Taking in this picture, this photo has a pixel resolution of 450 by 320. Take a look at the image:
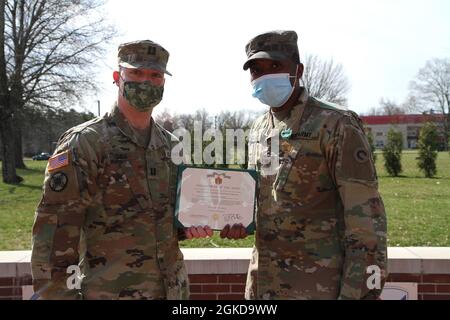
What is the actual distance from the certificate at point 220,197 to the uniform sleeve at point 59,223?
2.05 ft

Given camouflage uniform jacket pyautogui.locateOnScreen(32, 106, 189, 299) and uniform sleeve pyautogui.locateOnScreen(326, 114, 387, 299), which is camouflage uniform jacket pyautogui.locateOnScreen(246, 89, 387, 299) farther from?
camouflage uniform jacket pyautogui.locateOnScreen(32, 106, 189, 299)

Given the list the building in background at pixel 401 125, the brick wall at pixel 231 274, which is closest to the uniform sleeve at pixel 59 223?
the brick wall at pixel 231 274

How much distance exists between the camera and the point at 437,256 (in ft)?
12.6

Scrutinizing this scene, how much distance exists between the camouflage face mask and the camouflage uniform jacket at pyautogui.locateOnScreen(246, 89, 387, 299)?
742 mm

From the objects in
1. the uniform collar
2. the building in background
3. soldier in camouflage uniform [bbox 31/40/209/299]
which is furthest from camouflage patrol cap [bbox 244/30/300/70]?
the building in background

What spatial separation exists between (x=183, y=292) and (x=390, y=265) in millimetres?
1967

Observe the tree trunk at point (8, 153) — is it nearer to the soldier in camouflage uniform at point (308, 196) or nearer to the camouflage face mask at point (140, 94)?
the camouflage face mask at point (140, 94)

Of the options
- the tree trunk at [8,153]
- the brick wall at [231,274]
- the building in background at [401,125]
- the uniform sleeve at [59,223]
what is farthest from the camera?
the building in background at [401,125]

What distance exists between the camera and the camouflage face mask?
2.65 meters

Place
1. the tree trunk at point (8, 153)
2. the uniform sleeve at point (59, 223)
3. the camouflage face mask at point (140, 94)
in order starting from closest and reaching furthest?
the uniform sleeve at point (59, 223) < the camouflage face mask at point (140, 94) < the tree trunk at point (8, 153)

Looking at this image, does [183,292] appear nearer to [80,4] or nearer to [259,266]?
[259,266]

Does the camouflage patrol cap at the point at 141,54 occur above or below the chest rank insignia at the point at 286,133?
above

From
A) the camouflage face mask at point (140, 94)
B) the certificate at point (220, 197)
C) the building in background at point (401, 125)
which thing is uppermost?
the building in background at point (401, 125)

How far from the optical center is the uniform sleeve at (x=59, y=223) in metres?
2.30
